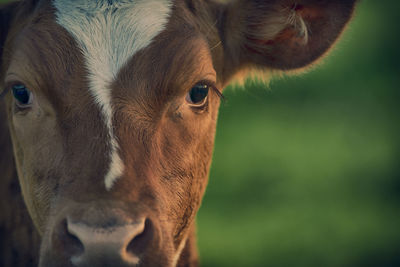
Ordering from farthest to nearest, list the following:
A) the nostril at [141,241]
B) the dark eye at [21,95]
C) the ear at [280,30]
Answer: the ear at [280,30] < the dark eye at [21,95] < the nostril at [141,241]

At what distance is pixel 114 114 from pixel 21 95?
24.8 inches

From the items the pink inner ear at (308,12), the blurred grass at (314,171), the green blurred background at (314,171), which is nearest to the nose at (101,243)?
the pink inner ear at (308,12)

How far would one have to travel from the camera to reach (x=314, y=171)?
8.05 metres

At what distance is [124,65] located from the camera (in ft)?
8.97

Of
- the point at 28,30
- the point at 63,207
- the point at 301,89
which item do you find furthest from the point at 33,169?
the point at 301,89

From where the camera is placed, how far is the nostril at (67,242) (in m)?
2.34

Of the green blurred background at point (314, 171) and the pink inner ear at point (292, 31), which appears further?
the green blurred background at point (314, 171)

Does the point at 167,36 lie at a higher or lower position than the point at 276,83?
lower

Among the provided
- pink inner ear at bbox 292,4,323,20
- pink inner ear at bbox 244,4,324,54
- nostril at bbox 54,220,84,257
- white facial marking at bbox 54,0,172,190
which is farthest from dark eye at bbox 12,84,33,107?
pink inner ear at bbox 292,4,323,20

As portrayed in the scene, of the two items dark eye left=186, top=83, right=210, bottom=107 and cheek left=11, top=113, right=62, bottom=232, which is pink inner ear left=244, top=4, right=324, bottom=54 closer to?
dark eye left=186, top=83, right=210, bottom=107

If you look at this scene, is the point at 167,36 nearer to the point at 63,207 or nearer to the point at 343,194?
the point at 63,207

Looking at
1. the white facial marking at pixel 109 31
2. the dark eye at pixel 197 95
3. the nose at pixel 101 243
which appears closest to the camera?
the nose at pixel 101 243

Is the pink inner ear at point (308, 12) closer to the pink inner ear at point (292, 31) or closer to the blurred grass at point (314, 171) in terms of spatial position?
the pink inner ear at point (292, 31)

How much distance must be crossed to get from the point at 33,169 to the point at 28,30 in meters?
0.75
